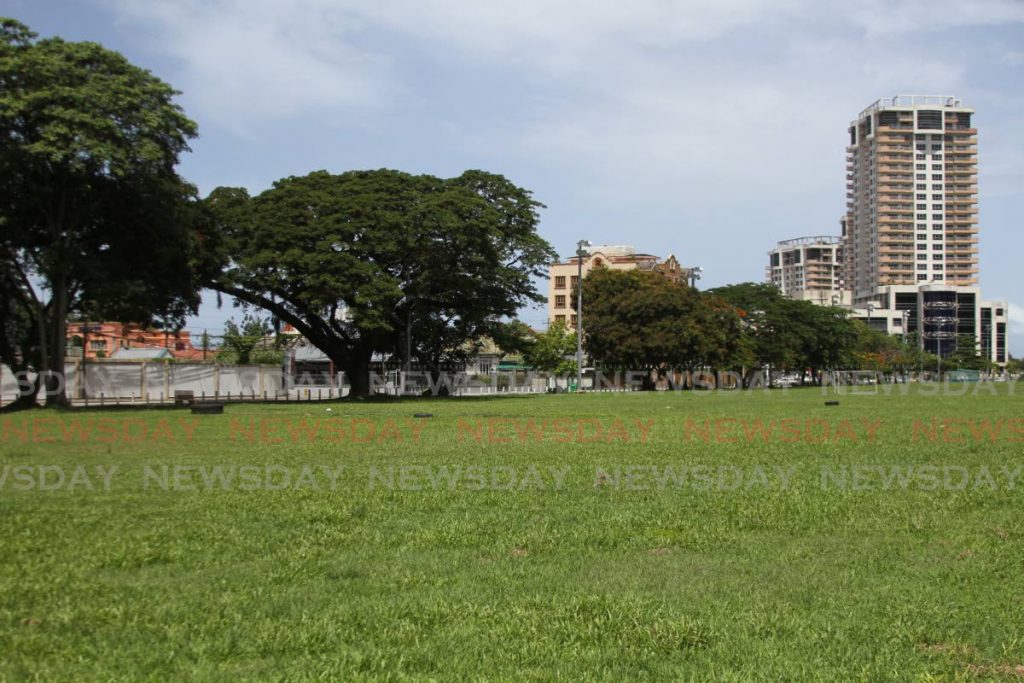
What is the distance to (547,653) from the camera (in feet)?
14.5

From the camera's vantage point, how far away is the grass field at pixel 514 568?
4383 millimetres

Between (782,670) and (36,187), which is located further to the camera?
(36,187)

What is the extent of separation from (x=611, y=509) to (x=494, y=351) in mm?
79507

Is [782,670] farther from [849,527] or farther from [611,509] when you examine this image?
[611,509]

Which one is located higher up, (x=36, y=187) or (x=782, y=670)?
(x=36, y=187)

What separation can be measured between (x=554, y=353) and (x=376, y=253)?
3124 centimetres

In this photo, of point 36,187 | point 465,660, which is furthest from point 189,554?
point 36,187

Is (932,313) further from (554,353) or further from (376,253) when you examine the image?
(376,253)

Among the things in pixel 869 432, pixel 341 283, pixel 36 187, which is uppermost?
pixel 36 187

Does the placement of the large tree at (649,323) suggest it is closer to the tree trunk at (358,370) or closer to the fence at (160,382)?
the fence at (160,382)

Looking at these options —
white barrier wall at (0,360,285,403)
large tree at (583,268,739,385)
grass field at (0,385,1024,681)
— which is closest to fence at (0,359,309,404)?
white barrier wall at (0,360,285,403)

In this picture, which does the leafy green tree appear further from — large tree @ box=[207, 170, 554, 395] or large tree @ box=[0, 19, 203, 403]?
large tree @ box=[0, 19, 203, 403]

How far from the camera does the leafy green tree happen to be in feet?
230

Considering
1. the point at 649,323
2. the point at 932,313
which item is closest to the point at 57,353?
the point at 649,323
